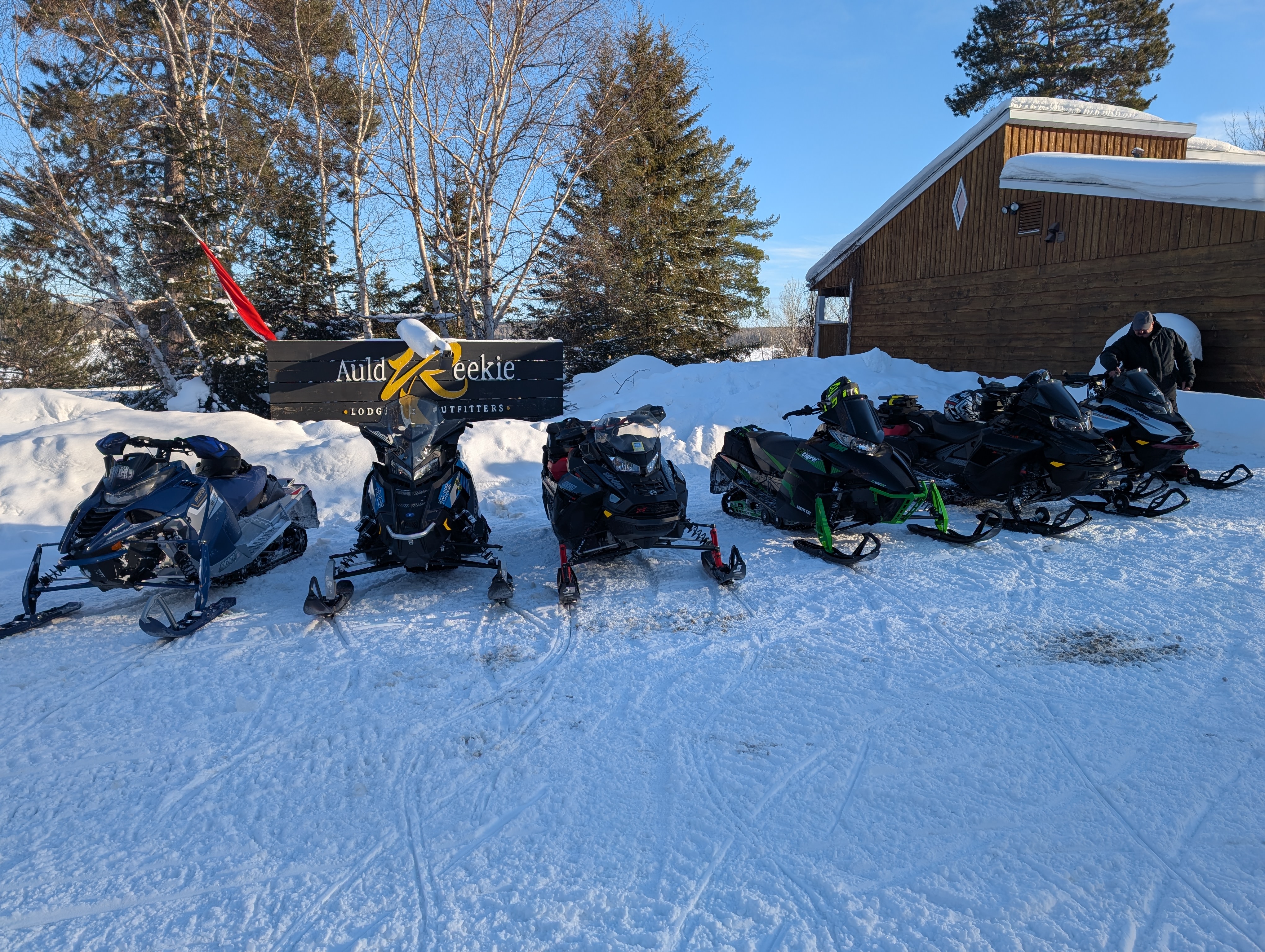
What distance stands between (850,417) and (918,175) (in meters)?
12.5

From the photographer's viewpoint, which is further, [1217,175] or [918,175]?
[918,175]

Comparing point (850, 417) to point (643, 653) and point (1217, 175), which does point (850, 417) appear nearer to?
point (643, 653)

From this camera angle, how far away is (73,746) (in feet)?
8.81

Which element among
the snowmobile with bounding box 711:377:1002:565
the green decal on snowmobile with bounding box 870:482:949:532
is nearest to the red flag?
the snowmobile with bounding box 711:377:1002:565

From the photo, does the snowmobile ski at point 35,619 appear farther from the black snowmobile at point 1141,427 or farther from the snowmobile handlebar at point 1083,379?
the snowmobile handlebar at point 1083,379

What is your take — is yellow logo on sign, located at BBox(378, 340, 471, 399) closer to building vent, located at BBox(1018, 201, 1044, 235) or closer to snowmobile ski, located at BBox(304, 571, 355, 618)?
snowmobile ski, located at BBox(304, 571, 355, 618)

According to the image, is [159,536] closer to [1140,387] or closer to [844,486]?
[844,486]

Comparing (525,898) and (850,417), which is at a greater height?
(850,417)

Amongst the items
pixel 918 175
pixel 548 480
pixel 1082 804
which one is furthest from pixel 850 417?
pixel 918 175

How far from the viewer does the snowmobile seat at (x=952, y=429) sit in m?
6.06

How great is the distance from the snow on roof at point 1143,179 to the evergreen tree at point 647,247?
7643mm

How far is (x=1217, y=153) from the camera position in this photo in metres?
14.8

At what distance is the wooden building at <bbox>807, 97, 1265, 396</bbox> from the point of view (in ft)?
31.6

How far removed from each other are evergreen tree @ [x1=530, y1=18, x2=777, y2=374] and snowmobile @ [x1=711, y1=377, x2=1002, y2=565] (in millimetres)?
11840
